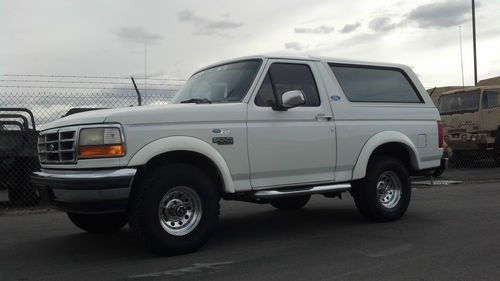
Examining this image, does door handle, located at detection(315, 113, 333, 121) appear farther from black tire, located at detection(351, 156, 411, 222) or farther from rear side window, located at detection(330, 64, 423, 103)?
black tire, located at detection(351, 156, 411, 222)

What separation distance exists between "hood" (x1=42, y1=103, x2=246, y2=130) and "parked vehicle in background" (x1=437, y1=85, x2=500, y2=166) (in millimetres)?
12302

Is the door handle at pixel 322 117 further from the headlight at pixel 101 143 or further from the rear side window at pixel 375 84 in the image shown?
the headlight at pixel 101 143

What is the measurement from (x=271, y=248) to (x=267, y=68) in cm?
202

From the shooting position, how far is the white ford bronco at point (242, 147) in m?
5.25

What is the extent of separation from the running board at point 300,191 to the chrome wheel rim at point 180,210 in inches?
29.7

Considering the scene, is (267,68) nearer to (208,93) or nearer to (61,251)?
(208,93)

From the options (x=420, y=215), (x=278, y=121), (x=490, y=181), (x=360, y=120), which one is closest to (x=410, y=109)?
(x=360, y=120)

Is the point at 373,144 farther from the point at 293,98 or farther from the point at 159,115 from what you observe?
the point at 159,115

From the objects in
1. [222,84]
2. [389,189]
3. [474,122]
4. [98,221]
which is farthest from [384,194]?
[474,122]

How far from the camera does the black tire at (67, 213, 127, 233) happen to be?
6719 mm

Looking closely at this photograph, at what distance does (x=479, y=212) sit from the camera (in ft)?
26.7

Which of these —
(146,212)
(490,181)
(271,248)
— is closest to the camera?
(146,212)

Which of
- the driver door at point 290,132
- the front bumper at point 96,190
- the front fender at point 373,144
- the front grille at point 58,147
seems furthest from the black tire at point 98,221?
the front fender at point 373,144

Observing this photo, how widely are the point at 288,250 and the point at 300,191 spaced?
801mm
